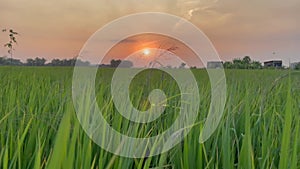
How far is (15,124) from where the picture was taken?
Result: 1.02 metres

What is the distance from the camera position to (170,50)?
1.47m

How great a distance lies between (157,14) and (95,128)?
1409 millimetres

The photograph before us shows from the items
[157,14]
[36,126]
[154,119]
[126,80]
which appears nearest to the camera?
[36,126]

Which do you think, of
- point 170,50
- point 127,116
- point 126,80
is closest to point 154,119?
point 127,116

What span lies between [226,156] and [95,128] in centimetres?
35

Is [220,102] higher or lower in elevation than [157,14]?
lower

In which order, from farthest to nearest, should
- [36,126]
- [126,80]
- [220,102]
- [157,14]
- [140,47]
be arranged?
[126,80] → [157,14] → [140,47] → [220,102] → [36,126]

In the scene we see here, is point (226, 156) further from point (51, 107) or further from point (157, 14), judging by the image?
point (157, 14)

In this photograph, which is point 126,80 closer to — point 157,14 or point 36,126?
point 157,14

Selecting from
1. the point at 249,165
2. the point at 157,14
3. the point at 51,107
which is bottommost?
the point at 249,165

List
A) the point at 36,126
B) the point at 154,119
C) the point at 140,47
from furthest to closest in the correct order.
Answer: the point at 140,47
the point at 154,119
the point at 36,126

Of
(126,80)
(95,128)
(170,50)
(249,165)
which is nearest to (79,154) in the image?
(95,128)

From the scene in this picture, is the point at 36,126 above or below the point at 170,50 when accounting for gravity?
below

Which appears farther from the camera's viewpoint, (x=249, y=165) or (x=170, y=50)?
(x=170, y=50)
